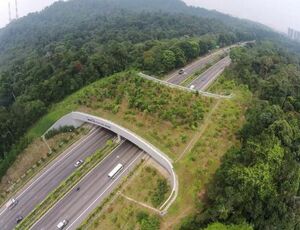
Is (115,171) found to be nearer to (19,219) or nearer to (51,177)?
(51,177)

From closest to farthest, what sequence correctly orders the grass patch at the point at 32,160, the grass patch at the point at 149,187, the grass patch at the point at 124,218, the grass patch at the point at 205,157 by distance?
the grass patch at the point at 205,157 < the grass patch at the point at 124,218 < the grass patch at the point at 149,187 < the grass patch at the point at 32,160

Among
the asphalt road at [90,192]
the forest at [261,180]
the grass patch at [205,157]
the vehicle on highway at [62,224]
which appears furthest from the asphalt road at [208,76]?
the vehicle on highway at [62,224]

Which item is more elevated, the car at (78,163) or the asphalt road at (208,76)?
the asphalt road at (208,76)

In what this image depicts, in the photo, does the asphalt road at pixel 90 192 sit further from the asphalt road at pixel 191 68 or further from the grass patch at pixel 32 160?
the asphalt road at pixel 191 68

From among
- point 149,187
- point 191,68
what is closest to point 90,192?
point 149,187

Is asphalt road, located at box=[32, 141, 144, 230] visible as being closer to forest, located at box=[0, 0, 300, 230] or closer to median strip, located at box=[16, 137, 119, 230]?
median strip, located at box=[16, 137, 119, 230]
